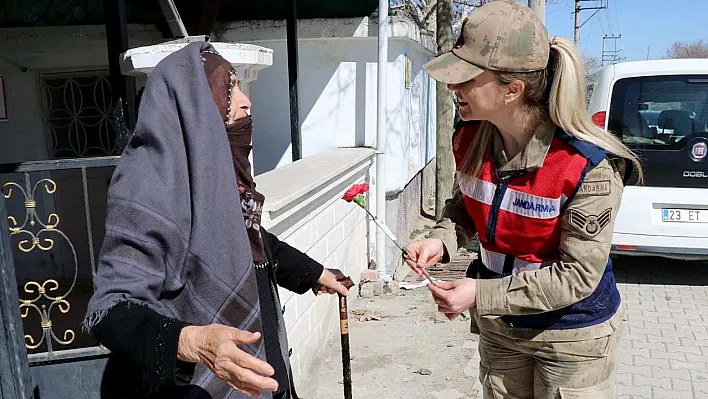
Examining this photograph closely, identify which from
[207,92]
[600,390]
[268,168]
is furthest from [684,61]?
[207,92]

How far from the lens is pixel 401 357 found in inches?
171

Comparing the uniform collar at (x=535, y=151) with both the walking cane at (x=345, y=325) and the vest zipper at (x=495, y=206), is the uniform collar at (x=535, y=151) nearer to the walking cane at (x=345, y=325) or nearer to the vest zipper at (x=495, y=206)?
the vest zipper at (x=495, y=206)

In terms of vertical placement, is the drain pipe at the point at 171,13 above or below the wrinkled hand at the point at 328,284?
above

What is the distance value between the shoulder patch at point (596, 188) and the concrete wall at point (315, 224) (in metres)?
1.58

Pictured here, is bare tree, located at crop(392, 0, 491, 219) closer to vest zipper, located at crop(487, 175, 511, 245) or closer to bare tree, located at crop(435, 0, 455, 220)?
bare tree, located at crop(435, 0, 455, 220)

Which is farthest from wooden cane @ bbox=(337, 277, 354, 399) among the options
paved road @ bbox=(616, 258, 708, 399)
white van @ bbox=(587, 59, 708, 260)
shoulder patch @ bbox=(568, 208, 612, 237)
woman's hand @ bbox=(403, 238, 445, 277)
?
white van @ bbox=(587, 59, 708, 260)

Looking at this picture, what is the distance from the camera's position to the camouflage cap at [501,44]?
176 cm

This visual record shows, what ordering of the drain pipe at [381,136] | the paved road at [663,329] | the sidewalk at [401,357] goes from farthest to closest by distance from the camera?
the drain pipe at [381,136] < the paved road at [663,329] < the sidewalk at [401,357]

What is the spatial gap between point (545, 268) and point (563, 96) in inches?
20.2

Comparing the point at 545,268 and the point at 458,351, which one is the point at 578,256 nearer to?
the point at 545,268

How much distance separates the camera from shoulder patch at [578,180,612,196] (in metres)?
1.74

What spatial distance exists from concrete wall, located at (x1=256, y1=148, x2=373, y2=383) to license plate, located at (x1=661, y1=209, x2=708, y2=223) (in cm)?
284

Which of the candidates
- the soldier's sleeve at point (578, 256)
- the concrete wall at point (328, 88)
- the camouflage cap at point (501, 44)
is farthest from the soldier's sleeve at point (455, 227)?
the concrete wall at point (328, 88)

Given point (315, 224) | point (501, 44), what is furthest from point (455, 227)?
point (315, 224)
